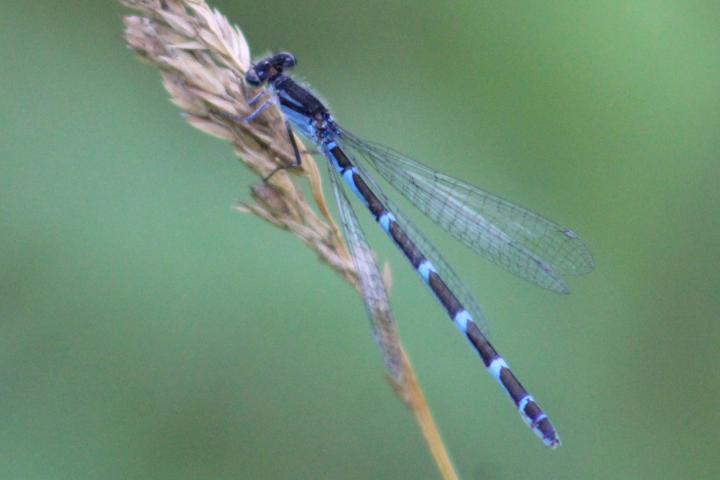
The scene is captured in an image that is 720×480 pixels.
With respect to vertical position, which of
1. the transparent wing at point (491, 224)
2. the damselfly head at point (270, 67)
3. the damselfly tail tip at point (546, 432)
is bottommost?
the damselfly tail tip at point (546, 432)

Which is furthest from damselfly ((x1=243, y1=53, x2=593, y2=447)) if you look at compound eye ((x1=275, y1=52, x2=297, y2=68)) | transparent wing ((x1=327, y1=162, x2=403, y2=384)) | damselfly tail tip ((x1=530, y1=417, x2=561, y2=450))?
transparent wing ((x1=327, y1=162, x2=403, y2=384))

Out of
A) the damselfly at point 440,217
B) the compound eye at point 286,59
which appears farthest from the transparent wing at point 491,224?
the compound eye at point 286,59

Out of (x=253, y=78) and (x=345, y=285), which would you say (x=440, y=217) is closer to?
(x=345, y=285)

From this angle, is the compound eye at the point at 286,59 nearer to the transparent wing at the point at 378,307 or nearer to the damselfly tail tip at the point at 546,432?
the transparent wing at the point at 378,307

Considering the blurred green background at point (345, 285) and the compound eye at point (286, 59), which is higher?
the compound eye at point (286, 59)

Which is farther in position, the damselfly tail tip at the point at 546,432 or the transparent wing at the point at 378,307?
the damselfly tail tip at the point at 546,432

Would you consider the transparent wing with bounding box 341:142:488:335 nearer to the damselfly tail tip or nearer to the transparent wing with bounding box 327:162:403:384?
the damselfly tail tip

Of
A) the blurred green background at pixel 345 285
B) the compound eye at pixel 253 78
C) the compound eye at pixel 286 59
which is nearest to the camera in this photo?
the compound eye at pixel 253 78
